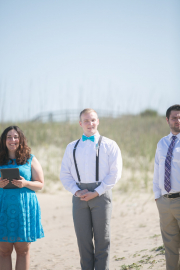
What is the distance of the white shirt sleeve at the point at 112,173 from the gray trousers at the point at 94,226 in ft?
0.34

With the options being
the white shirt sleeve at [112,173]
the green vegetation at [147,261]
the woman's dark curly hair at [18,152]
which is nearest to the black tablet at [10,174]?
the woman's dark curly hair at [18,152]

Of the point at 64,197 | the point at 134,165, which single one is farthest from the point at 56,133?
the point at 64,197

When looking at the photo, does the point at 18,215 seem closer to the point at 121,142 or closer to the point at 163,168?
the point at 163,168

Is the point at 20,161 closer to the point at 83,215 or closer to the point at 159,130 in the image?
the point at 83,215

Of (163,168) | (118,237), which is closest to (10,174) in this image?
(163,168)

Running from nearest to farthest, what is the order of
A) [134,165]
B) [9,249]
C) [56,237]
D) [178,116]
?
[178,116] → [9,249] → [56,237] → [134,165]

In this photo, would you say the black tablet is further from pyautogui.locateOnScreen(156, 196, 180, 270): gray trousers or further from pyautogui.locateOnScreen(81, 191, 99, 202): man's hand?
pyautogui.locateOnScreen(156, 196, 180, 270): gray trousers

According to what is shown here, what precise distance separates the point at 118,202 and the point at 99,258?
514cm

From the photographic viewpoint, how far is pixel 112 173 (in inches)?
123

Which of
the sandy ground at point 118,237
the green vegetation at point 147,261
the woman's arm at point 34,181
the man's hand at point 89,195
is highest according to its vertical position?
the woman's arm at point 34,181

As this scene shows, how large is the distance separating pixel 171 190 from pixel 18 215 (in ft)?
5.43

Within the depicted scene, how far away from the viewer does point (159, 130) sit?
14719 mm

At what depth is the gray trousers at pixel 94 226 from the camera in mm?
3102

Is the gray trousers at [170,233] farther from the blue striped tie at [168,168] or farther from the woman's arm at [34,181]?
the woman's arm at [34,181]
